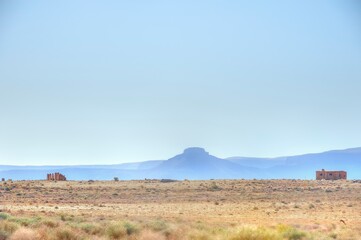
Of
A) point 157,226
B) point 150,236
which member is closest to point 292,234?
point 157,226

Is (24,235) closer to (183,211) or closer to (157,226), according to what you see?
(157,226)

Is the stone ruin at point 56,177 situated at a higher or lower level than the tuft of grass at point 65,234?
higher

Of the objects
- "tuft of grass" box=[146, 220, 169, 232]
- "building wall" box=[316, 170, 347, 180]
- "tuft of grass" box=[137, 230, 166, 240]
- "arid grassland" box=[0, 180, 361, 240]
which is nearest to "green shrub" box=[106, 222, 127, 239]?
"arid grassland" box=[0, 180, 361, 240]

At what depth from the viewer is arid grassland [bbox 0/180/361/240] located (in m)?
25.8

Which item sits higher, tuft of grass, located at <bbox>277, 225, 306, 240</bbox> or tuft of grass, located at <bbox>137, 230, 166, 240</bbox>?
tuft of grass, located at <bbox>137, 230, 166, 240</bbox>

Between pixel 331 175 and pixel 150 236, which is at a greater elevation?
pixel 331 175

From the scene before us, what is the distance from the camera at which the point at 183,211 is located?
160 feet

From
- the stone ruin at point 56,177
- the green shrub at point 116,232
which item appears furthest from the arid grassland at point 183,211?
the stone ruin at point 56,177

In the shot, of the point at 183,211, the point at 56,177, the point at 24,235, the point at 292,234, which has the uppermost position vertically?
the point at 56,177

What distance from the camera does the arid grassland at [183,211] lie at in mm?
25797

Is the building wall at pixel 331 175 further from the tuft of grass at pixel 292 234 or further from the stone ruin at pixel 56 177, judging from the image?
the tuft of grass at pixel 292 234

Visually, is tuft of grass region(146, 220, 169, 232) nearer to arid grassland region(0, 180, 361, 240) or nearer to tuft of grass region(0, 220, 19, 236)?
arid grassland region(0, 180, 361, 240)

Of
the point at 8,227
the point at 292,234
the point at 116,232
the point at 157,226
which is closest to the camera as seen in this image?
the point at 8,227

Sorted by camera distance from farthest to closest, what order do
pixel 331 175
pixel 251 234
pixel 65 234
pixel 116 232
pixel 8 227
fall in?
1. pixel 331 175
2. pixel 116 232
3. pixel 8 227
4. pixel 65 234
5. pixel 251 234
